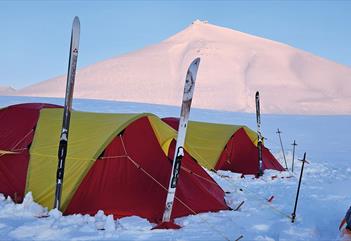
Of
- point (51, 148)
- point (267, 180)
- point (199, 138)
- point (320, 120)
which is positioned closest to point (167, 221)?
point (51, 148)

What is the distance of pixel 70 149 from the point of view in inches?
308

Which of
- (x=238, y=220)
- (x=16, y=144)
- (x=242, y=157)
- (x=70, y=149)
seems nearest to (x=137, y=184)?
(x=70, y=149)

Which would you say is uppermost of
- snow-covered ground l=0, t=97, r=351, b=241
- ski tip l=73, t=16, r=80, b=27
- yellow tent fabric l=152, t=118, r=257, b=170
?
ski tip l=73, t=16, r=80, b=27

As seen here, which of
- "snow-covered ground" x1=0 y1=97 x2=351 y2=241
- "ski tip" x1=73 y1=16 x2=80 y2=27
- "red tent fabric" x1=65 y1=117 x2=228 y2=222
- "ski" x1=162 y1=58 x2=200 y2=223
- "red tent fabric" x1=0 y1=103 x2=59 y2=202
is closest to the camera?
"snow-covered ground" x1=0 y1=97 x2=351 y2=241

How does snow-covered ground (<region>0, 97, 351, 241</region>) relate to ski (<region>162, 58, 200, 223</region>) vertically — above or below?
below

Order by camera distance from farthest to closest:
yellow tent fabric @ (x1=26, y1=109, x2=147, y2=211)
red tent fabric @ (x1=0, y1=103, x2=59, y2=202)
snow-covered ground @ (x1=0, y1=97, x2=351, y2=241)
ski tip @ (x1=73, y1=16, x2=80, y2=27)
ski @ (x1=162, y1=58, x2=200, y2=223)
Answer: red tent fabric @ (x1=0, y1=103, x2=59, y2=202) → yellow tent fabric @ (x1=26, y1=109, x2=147, y2=211) → ski tip @ (x1=73, y1=16, x2=80, y2=27) → ski @ (x1=162, y1=58, x2=200, y2=223) → snow-covered ground @ (x1=0, y1=97, x2=351, y2=241)

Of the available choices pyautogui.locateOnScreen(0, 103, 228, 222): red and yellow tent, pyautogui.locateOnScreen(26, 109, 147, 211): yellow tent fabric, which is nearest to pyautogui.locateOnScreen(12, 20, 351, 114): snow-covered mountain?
pyautogui.locateOnScreen(0, 103, 228, 222): red and yellow tent

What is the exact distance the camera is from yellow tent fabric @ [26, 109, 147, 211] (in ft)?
24.5

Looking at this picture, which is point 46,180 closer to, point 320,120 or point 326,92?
point 320,120

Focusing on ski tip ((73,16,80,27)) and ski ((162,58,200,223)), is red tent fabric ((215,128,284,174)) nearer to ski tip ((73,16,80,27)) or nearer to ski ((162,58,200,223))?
ski ((162,58,200,223))

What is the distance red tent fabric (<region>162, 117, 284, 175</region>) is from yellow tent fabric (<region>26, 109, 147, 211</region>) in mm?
6007

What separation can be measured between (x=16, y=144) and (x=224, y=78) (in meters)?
63.4

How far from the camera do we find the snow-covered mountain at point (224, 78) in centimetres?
6222

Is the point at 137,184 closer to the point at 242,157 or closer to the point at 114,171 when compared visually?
the point at 114,171
